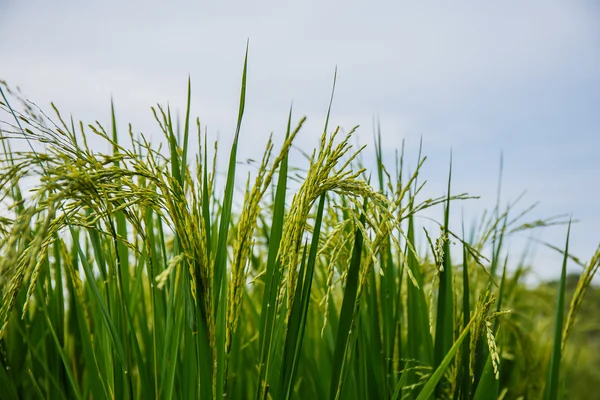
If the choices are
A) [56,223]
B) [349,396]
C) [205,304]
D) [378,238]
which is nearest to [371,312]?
[349,396]

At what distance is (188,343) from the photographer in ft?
4.61

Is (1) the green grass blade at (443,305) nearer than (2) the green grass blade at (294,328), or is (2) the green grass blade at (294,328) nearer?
(2) the green grass blade at (294,328)

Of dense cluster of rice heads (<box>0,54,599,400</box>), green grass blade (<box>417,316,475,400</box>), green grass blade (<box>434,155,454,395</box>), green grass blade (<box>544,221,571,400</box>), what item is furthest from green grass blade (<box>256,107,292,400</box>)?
green grass blade (<box>544,221,571,400</box>)

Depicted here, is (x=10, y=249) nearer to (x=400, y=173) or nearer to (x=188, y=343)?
(x=188, y=343)

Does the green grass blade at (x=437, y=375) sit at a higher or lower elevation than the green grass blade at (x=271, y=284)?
lower

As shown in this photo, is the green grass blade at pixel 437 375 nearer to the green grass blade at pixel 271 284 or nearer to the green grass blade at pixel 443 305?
the green grass blade at pixel 443 305

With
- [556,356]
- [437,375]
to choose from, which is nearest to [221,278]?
[437,375]

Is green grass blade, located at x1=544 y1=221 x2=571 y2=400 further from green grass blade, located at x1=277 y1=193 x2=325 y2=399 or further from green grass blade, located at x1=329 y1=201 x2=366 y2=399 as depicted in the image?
green grass blade, located at x1=277 y1=193 x2=325 y2=399

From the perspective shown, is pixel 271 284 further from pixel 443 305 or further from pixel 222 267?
pixel 443 305

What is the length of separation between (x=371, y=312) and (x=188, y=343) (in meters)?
0.66

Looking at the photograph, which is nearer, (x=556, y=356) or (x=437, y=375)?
(x=437, y=375)

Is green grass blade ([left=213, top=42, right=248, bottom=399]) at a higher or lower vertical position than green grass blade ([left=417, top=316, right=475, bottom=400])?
higher

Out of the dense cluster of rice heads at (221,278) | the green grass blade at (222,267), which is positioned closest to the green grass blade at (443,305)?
the dense cluster of rice heads at (221,278)

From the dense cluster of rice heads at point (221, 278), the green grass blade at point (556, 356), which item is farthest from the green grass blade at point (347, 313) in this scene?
the green grass blade at point (556, 356)
